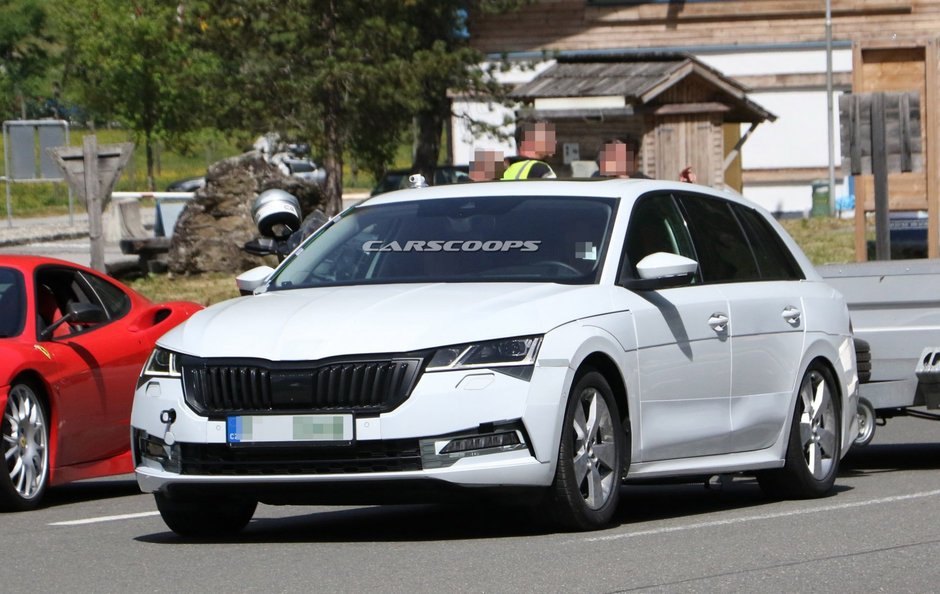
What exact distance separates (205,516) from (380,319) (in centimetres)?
138

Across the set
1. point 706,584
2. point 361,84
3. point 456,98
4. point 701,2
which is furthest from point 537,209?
point 701,2

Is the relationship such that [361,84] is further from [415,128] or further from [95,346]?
[95,346]

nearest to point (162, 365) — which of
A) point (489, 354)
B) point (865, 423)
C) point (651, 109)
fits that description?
point (489, 354)

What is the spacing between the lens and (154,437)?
7.83 meters

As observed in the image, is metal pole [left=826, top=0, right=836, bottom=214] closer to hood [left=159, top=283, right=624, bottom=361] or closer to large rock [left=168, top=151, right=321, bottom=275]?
large rock [left=168, top=151, right=321, bottom=275]

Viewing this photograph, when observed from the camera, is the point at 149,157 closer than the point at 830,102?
No

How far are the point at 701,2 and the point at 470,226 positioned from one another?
39.8m

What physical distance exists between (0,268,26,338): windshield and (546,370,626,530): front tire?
3.88 m

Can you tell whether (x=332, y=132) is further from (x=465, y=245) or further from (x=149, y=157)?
(x=149, y=157)

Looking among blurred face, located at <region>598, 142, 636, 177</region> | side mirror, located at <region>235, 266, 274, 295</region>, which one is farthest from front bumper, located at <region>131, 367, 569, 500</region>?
blurred face, located at <region>598, 142, 636, 177</region>

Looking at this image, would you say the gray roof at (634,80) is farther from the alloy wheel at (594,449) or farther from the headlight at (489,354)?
the headlight at (489,354)

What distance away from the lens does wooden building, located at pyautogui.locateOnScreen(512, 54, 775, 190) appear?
3516 cm

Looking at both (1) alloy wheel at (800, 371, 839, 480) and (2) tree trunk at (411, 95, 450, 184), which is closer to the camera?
(1) alloy wheel at (800, 371, 839, 480)

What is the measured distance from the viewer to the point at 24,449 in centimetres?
1005
